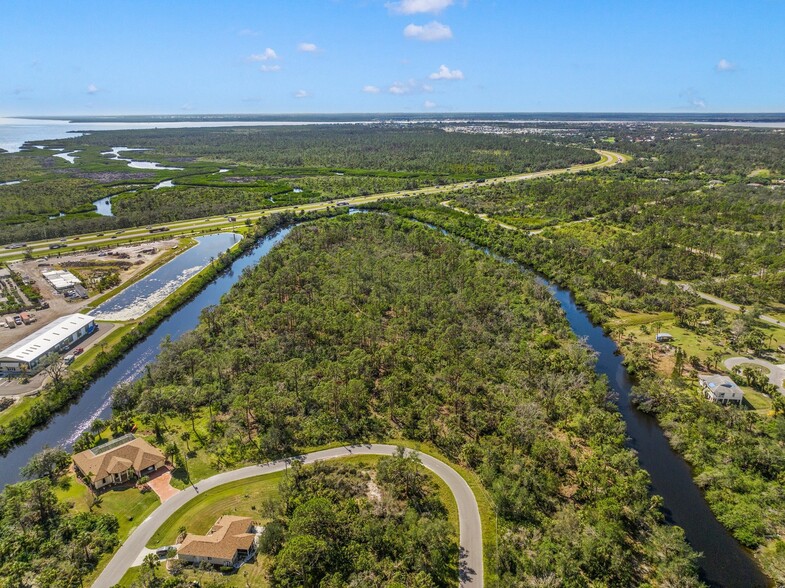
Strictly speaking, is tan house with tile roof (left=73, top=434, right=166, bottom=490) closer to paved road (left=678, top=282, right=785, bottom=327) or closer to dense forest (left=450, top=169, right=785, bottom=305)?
paved road (left=678, top=282, right=785, bottom=327)

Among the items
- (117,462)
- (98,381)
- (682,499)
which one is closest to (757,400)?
(682,499)

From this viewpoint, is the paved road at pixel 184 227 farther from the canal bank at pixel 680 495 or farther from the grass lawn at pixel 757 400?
the grass lawn at pixel 757 400

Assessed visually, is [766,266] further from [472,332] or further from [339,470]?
[339,470]

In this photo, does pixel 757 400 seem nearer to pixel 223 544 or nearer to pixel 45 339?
pixel 223 544

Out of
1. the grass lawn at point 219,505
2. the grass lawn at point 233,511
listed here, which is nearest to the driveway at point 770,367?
the grass lawn at point 233,511

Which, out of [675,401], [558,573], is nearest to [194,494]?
[558,573]

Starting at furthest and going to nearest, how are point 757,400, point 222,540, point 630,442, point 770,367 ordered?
point 770,367, point 757,400, point 630,442, point 222,540

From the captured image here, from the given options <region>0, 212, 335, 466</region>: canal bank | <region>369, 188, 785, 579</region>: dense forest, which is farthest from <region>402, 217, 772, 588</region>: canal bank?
<region>0, 212, 335, 466</region>: canal bank
